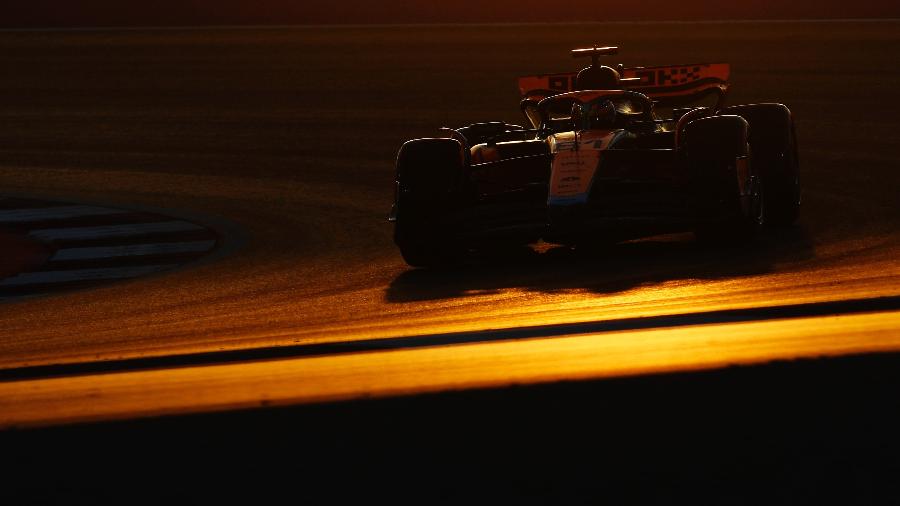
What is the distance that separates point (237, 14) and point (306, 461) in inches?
977

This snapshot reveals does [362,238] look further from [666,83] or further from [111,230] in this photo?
[666,83]

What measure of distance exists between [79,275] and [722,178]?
13.5ft

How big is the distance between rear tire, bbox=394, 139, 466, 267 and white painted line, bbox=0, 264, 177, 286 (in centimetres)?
175

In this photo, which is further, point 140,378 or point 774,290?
point 774,290

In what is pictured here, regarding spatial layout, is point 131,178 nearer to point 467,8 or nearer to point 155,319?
point 155,319

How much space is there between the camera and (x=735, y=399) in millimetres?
2715

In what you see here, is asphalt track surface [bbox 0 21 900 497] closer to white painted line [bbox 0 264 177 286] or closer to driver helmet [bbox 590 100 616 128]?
white painted line [bbox 0 264 177 286]

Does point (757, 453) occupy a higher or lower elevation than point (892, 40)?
higher

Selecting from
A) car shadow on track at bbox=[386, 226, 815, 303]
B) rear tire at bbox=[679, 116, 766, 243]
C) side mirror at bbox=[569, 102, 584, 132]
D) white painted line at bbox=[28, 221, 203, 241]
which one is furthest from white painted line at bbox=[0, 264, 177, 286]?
rear tire at bbox=[679, 116, 766, 243]

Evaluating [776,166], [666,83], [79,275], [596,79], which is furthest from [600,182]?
[79,275]

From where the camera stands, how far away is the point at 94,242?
34.5ft

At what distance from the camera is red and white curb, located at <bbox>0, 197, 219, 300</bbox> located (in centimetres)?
908

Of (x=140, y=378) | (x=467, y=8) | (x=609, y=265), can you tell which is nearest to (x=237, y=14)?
(x=467, y=8)

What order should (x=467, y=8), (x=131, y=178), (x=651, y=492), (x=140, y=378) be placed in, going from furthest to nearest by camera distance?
1. (x=467, y=8)
2. (x=131, y=178)
3. (x=140, y=378)
4. (x=651, y=492)
